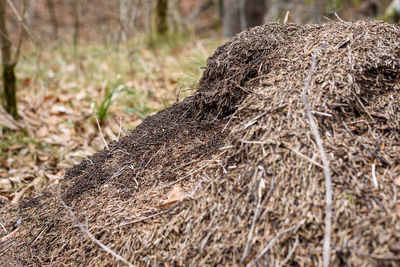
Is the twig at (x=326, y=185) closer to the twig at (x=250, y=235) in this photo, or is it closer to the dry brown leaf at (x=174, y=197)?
the twig at (x=250, y=235)

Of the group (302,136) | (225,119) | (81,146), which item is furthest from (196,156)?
(81,146)

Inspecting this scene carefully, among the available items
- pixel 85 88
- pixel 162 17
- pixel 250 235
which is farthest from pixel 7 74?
pixel 162 17

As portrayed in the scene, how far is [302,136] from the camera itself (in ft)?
5.61

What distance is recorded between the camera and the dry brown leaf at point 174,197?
186 centimetres

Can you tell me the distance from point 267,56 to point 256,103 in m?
0.45

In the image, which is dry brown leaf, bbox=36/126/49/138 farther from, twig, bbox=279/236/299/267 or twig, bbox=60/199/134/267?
twig, bbox=279/236/299/267

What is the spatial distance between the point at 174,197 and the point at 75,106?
352 centimetres

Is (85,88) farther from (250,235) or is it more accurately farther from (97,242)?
(250,235)

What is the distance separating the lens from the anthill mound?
153cm

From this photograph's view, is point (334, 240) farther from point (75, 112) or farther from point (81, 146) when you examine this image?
point (75, 112)

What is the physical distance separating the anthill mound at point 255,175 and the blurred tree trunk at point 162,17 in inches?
221

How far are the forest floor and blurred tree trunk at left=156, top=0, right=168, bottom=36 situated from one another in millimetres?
629

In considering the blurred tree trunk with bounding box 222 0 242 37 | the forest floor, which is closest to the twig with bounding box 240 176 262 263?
the forest floor

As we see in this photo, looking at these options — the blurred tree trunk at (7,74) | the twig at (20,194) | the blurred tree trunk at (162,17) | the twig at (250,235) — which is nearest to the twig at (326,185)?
the twig at (250,235)
